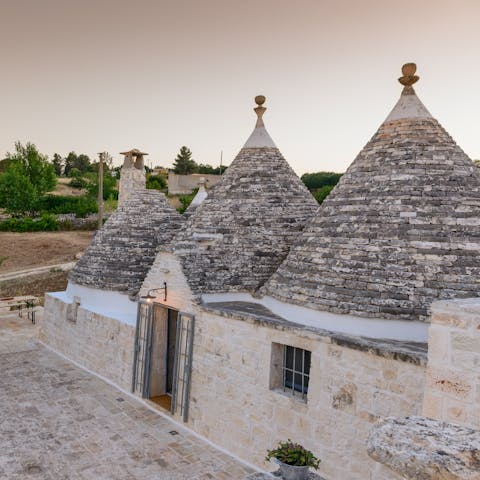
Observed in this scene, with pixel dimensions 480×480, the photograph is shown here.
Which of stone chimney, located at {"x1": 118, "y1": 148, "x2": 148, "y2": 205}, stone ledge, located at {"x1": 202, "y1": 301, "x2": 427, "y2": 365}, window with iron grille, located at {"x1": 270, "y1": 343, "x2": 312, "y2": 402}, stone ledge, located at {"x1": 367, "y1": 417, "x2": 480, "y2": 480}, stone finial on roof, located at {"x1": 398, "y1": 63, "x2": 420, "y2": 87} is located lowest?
window with iron grille, located at {"x1": 270, "y1": 343, "x2": 312, "y2": 402}

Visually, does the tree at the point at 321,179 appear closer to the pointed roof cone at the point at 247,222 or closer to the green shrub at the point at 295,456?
the pointed roof cone at the point at 247,222

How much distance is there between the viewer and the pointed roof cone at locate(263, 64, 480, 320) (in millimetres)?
6305

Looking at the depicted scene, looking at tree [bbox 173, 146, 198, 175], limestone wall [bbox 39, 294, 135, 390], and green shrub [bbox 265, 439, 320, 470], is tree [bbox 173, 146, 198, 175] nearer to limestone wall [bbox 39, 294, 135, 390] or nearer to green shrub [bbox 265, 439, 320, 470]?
limestone wall [bbox 39, 294, 135, 390]

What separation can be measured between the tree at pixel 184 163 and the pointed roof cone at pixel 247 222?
67.6 meters

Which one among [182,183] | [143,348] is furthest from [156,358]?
[182,183]

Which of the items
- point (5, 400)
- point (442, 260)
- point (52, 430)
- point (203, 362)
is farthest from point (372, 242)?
point (5, 400)

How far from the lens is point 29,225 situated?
3697cm

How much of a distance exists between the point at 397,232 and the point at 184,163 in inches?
2847

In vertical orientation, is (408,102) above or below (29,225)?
above

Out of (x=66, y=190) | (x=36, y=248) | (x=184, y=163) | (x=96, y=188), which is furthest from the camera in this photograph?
(x=184, y=163)

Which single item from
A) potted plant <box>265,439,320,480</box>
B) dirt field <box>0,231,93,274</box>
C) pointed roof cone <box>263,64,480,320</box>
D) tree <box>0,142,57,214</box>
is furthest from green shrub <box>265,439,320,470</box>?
tree <box>0,142,57,214</box>

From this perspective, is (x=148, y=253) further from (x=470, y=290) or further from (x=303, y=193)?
(x=470, y=290)

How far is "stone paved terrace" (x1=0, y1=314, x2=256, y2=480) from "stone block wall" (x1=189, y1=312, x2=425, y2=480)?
0.59 m

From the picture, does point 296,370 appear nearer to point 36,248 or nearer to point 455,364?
point 455,364
